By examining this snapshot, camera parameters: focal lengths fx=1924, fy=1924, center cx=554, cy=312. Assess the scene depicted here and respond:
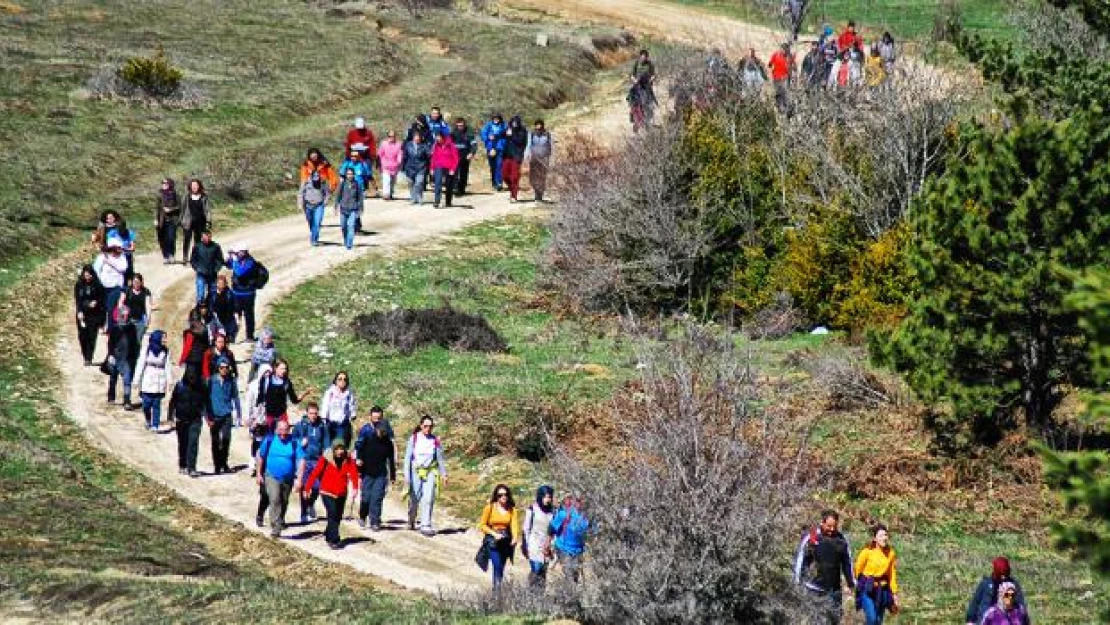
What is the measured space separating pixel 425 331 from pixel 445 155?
9.28m

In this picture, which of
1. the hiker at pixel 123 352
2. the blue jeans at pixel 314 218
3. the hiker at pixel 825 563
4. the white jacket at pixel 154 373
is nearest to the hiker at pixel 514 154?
the blue jeans at pixel 314 218

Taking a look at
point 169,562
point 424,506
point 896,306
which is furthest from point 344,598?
point 896,306

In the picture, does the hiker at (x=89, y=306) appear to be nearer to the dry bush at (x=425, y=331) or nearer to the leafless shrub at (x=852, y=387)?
the dry bush at (x=425, y=331)

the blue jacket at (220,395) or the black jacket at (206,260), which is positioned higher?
the black jacket at (206,260)

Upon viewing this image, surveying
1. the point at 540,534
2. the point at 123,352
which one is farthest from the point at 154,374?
the point at 540,534

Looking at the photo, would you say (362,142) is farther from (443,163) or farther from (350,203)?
(350,203)

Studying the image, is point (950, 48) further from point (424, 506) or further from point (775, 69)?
point (424, 506)

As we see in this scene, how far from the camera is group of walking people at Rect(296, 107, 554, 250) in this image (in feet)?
119

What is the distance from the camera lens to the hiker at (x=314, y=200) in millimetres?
34438

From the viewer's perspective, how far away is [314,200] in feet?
114

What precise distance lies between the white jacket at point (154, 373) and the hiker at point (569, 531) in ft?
26.0

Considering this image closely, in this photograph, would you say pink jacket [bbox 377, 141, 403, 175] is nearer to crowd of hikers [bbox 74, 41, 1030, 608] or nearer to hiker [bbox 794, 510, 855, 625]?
crowd of hikers [bbox 74, 41, 1030, 608]

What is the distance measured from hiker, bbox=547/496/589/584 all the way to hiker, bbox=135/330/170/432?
785 cm

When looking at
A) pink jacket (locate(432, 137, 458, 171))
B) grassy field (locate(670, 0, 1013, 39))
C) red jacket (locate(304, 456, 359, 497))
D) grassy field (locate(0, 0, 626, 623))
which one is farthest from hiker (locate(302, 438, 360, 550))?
grassy field (locate(670, 0, 1013, 39))
